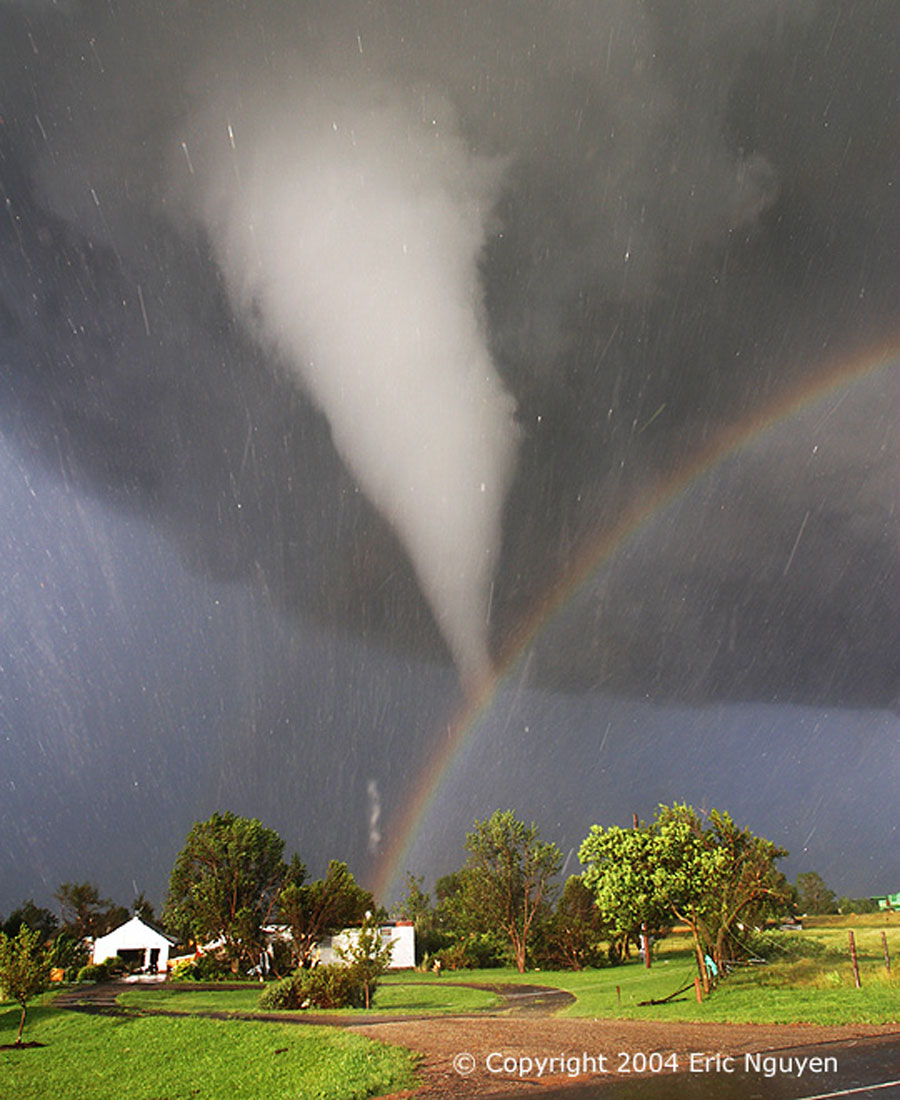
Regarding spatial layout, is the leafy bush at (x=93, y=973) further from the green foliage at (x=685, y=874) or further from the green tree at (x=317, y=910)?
the green foliage at (x=685, y=874)

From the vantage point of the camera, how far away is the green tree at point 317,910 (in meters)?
50.1

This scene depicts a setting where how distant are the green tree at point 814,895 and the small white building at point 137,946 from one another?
5696 inches

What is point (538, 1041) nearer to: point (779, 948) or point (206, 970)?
point (779, 948)

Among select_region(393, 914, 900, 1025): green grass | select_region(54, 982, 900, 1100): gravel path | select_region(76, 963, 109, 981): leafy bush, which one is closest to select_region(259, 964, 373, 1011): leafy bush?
select_region(54, 982, 900, 1100): gravel path

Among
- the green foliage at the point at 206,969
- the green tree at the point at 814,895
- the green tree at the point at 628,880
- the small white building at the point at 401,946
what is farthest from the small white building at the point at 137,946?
the green tree at the point at 814,895

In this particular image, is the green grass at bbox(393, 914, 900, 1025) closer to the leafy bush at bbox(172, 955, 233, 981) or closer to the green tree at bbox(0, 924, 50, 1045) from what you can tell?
the green tree at bbox(0, 924, 50, 1045)

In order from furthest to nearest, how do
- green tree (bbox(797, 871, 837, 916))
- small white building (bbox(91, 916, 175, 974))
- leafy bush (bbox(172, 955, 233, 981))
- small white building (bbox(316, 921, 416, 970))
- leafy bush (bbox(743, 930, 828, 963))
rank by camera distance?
green tree (bbox(797, 871, 837, 916)) → small white building (bbox(91, 916, 175, 974)) → small white building (bbox(316, 921, 416, 970)) → leafy bush (bbox(172, 955, 233, 981)) → leafy bush (bbox(743, 930, 828, 963))

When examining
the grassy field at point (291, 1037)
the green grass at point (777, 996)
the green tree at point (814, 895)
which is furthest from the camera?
the green tree at point (814, 895)

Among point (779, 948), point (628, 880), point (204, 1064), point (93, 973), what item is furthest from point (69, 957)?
point (628, 880)

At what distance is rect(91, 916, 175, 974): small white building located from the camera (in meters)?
79.3

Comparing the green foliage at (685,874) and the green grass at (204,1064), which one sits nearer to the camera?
the green grass at (204,1064)

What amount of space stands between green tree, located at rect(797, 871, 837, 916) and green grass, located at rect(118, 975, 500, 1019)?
155 meters

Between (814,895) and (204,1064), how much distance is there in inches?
7750

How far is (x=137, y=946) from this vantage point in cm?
7950
